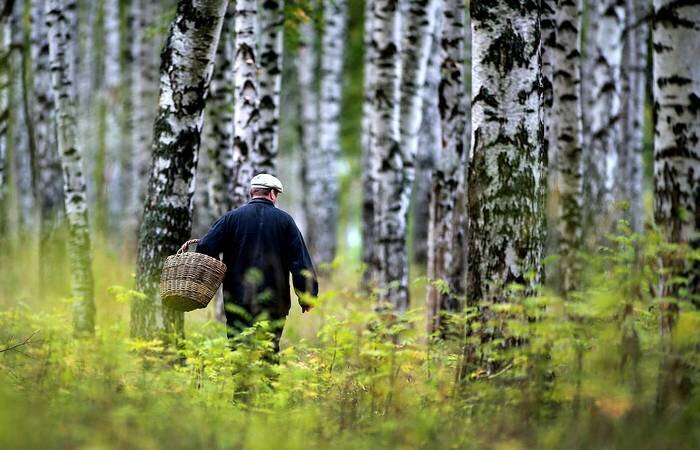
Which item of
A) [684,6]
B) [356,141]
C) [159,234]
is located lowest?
[159,234]

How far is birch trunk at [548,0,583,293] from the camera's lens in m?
10.4

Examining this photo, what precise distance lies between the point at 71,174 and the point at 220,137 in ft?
11.5

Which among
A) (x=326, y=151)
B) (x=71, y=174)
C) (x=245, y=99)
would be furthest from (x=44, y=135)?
(x=326, y=151)

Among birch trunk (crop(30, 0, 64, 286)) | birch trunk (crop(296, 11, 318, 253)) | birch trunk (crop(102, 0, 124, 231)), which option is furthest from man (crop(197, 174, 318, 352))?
birch trunk (crop(102, 0, 124, 231))

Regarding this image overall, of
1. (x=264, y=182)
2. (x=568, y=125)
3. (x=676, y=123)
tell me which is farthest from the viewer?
(x=568, y=125)

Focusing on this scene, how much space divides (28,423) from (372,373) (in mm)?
2433

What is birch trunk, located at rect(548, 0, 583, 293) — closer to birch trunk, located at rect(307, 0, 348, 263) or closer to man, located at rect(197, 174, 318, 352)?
man, located at rect(197, 174, 318, 352)

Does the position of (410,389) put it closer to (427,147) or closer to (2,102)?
(2,102)

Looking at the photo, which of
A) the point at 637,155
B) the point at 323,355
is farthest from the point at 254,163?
the point at 637,155

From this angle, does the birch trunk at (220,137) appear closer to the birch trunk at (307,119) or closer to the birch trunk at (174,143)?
the birch trunk at (174,143)

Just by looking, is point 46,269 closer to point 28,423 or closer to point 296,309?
point 296,309

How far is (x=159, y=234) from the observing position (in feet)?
27.6

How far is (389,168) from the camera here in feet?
39.3

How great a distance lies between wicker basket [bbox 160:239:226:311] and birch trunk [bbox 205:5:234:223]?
504 centimetres
